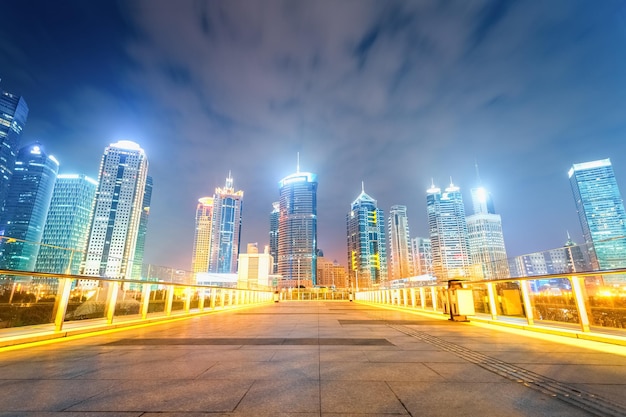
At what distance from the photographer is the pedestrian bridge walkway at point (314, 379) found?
7.55 ft

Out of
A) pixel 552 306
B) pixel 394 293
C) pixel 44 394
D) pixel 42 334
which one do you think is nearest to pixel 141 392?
pixel 44 394

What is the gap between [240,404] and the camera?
93.4 inches

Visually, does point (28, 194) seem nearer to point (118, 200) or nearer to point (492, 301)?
point (118, 200)

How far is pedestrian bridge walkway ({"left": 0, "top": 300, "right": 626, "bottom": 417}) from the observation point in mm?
2303

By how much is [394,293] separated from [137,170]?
16735cm

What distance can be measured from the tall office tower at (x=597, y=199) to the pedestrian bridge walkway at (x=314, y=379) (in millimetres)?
213108

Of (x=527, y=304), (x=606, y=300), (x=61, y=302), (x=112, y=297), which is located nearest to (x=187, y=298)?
(x=112, y=297)

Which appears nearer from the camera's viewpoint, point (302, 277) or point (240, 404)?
point (240, 404)

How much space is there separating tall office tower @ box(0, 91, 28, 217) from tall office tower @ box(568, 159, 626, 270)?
294m

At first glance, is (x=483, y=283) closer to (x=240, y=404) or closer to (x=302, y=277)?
(x=240, y=404)

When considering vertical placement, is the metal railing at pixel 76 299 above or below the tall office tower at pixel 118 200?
below

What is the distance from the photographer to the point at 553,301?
7.38 m

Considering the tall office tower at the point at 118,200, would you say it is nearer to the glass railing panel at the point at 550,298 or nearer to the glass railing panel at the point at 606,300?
the glass railing panel at the point at 550,298

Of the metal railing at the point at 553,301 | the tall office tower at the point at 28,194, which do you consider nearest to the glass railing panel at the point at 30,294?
the metal railing at the point at 553,301
